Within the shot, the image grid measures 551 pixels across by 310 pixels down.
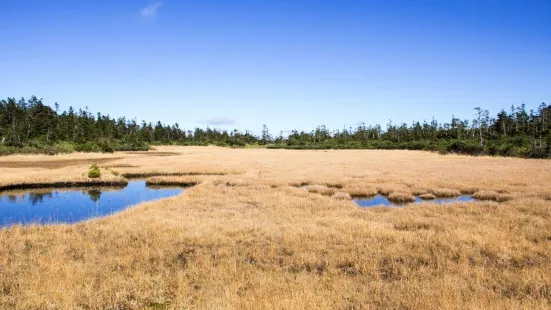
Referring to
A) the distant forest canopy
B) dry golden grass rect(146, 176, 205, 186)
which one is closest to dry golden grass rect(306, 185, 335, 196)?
dry golden grass rect(146, 176, 205, 186)

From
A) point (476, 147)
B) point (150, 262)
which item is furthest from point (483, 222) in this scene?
point (476, 147)

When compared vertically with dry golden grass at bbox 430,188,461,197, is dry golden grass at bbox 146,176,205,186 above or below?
above

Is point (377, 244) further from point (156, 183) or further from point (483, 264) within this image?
point (156, 183)

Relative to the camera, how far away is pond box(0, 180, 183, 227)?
78.7 feet

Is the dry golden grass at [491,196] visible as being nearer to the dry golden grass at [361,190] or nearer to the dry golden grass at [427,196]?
the dry golden grass at [427,196]

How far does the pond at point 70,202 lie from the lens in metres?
24.0

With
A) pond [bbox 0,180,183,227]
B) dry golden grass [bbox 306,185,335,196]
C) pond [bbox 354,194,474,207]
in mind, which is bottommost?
pond [bbox 354,194,474,207]

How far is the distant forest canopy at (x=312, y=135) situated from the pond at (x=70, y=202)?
169 feet

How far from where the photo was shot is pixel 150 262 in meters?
12.2

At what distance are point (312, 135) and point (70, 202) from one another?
497ft

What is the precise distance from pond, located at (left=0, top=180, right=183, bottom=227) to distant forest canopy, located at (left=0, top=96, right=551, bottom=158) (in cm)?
5155

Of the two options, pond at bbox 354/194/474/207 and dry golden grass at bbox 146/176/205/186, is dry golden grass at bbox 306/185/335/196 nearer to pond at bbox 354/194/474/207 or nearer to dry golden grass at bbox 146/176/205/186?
pond at bbox 354/194/474/207

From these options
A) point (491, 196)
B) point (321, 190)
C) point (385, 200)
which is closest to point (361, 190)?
point (385, 200)

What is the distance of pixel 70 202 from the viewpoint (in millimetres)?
29766
